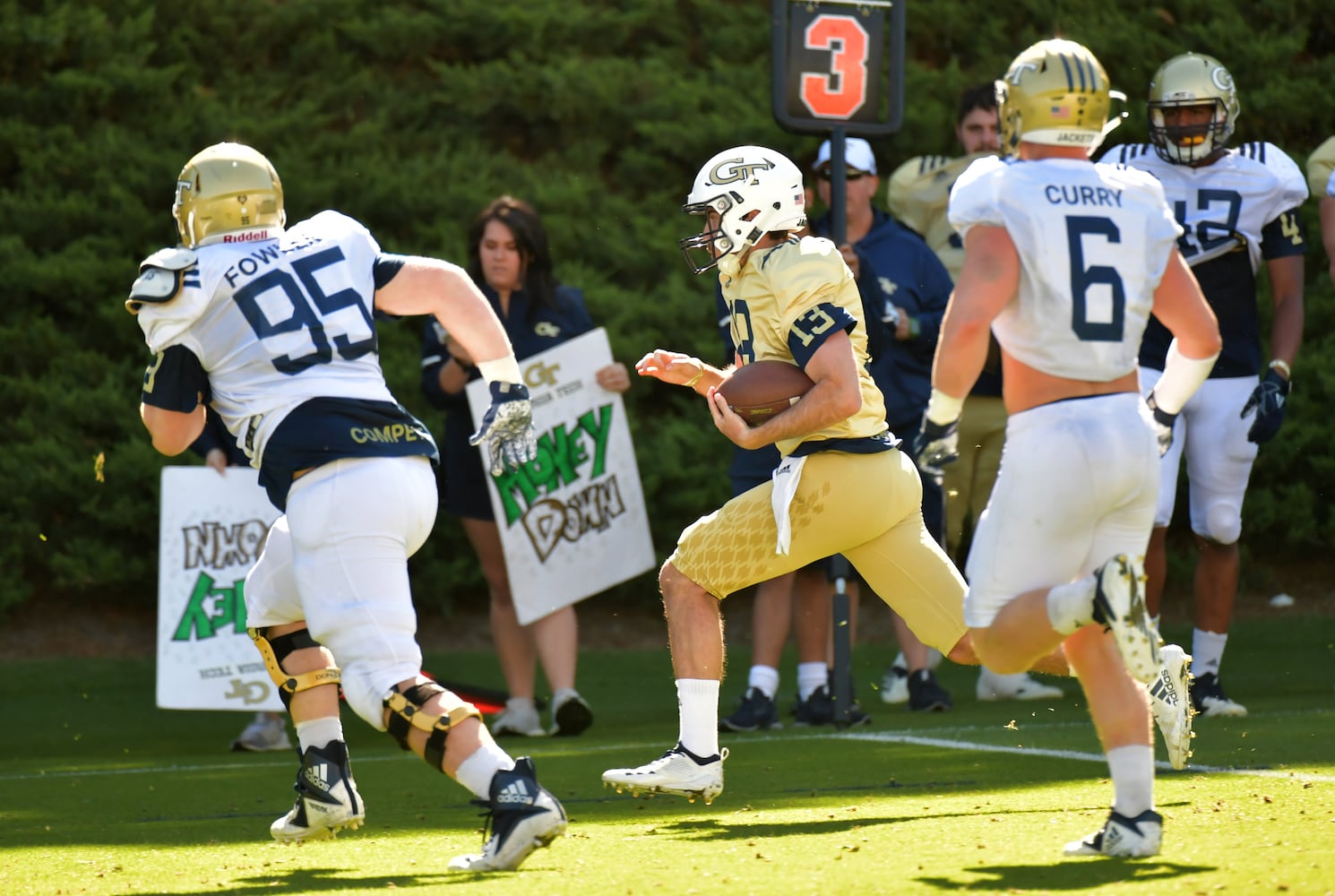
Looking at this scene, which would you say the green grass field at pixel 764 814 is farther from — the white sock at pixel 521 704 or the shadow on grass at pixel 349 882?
the white sock at pixel 521 704

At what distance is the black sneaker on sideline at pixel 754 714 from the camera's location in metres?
7.05

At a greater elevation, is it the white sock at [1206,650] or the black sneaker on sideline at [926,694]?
the white sock at [1206,650]

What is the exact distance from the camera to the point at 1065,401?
3.74 metres

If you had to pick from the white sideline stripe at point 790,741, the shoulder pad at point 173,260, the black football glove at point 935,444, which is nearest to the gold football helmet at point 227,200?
the shoulder pad at point 173,260

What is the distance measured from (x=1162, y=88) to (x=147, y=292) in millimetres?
4139

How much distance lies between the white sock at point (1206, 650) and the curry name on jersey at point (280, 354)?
3.67m

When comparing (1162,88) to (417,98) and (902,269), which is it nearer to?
(902,269)

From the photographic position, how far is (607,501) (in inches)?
310

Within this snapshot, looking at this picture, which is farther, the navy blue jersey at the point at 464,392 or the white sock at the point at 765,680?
the navy blue jersey at the point at 464,392

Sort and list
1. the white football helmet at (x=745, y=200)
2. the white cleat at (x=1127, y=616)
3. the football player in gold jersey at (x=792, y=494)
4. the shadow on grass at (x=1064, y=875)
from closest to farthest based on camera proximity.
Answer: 1. the shadow on grass at (x=1064, y=875)
2. the white cleat at (x=1127, y=616)
3. the football player in gold jersey at (x=792, y=494)
4. the white football helmet at (x=745, y=200)

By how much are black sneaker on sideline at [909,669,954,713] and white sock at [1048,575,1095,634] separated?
153 inches

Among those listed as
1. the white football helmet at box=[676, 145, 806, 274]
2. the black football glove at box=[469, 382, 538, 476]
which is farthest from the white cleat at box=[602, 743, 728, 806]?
the white football helmet at box=[676, 145, 806, 274]

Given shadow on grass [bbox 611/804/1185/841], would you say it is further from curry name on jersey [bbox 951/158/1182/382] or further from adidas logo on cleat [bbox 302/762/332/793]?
curry name on jersey [bbox 951/158/1182/382]

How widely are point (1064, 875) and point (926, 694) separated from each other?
400 cm
